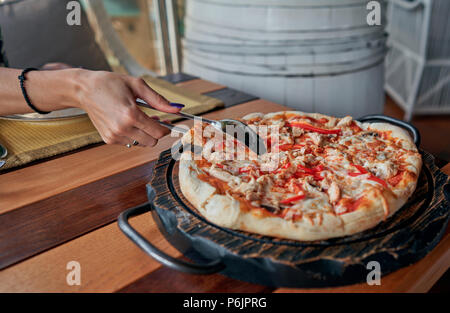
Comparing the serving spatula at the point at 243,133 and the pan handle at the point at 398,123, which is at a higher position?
the serving spatula at the point at 243,133

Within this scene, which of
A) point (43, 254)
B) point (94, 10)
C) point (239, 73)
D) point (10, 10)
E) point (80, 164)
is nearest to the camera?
point (43, 254)

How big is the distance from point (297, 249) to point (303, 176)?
235 mm

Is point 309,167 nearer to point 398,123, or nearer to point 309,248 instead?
point 309,248

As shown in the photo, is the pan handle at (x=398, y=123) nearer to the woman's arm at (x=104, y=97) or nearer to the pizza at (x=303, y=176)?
the pizza at (x=303, y=176)

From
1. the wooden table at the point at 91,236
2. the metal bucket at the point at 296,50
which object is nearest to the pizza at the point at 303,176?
the wooden table at the point at 91,236

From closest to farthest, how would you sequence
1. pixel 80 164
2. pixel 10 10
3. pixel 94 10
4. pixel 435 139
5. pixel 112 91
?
pixel 112 91, pixel 80 164, pixel 10 10, pixel 94 10, pixel 435 139

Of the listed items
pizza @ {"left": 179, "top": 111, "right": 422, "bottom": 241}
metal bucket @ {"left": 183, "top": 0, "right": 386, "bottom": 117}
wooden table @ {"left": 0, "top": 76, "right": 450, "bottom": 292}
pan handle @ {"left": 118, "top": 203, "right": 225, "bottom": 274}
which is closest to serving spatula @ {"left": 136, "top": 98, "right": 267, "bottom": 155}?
pizza @ {"left": 179, "top": 111, "right": 422, "bottom": 241}

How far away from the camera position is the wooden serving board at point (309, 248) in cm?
63

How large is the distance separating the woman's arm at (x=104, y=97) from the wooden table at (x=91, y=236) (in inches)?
6.2

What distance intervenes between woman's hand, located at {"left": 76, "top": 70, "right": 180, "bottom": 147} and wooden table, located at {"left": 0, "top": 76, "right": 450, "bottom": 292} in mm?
159

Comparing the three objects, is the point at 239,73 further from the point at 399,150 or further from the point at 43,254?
the point at 43,254

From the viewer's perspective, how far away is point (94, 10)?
2.29 metres
